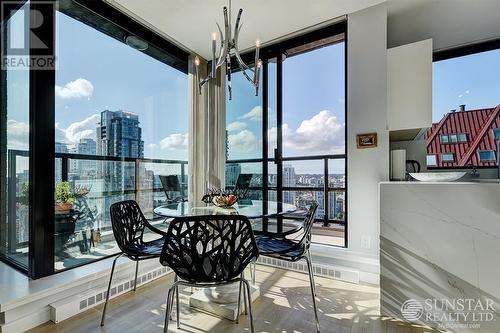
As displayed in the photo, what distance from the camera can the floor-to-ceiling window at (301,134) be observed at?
315cm

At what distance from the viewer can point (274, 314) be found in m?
1.98

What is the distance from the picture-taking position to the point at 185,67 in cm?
355

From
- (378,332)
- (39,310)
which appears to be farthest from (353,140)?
(39,310)

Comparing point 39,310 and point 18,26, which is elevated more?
point 18,26

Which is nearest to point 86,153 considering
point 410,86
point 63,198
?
point 63,198

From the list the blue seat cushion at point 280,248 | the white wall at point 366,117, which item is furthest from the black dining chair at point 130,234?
the white wall at point 366,117

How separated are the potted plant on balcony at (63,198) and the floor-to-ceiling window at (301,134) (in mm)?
2132

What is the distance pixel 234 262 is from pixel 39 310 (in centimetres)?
154

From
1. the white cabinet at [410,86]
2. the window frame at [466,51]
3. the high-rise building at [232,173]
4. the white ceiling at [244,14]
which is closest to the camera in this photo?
the white cabinet at [410,86]

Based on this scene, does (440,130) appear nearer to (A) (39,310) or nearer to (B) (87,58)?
(B) (87,58)

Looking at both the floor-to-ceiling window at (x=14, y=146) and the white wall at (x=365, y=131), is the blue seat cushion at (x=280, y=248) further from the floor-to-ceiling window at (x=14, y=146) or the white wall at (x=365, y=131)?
the floor-to-ceiling window at (x=14, y=146)

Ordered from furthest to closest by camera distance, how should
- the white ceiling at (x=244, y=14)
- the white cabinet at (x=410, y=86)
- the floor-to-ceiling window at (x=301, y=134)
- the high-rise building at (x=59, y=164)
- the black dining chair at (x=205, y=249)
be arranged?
the floor-to-ceiling window at (x=301, y=134), the white ceiling at (x=244, y=14), the white cabinet at (x=410, y=86), the high-rise building at (x=59, y=164), the black dining chair at (x=205, y=249)

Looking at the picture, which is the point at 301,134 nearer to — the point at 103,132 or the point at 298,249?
the point at 298,249

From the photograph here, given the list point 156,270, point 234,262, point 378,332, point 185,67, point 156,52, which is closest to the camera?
point 234,262
